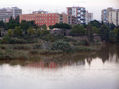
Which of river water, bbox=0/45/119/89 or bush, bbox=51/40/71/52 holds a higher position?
bush, bbox=51/40/71/52

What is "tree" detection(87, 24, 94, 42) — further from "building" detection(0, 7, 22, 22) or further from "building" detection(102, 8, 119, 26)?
"building" detection(0, 7, 22, 22)

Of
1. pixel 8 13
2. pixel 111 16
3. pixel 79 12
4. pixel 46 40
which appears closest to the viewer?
pixel 46 40

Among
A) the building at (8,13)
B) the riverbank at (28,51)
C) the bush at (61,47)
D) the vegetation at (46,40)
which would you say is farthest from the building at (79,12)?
the bush at (61,47)

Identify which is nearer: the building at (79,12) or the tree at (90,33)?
the tree at (90,33)

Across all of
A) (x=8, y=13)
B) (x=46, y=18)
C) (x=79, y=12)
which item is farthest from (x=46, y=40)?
(x=8, y=13)

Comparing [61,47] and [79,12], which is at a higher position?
[79,12]

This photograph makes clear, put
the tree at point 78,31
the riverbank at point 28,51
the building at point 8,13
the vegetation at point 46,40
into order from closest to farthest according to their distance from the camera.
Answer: the riverbank at point 28,51, the vegetation at point 46,40, the tree at point 78,31, the building at point 8,13

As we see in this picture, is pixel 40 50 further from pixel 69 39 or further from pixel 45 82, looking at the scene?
pixel 45 82

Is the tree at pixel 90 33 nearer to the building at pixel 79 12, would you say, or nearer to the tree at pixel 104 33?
the tree at pixel 104 33

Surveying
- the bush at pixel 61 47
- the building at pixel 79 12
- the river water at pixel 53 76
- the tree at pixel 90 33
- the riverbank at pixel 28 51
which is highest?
the building at pixel 79 12

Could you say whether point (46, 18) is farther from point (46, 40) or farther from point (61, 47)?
point (61, 47)

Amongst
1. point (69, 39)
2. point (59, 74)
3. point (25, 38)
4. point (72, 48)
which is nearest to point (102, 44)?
point (69, 39)

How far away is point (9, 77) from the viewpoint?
3.41 m

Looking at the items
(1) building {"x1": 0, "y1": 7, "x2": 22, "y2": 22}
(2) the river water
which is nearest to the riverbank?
(2) the river water
